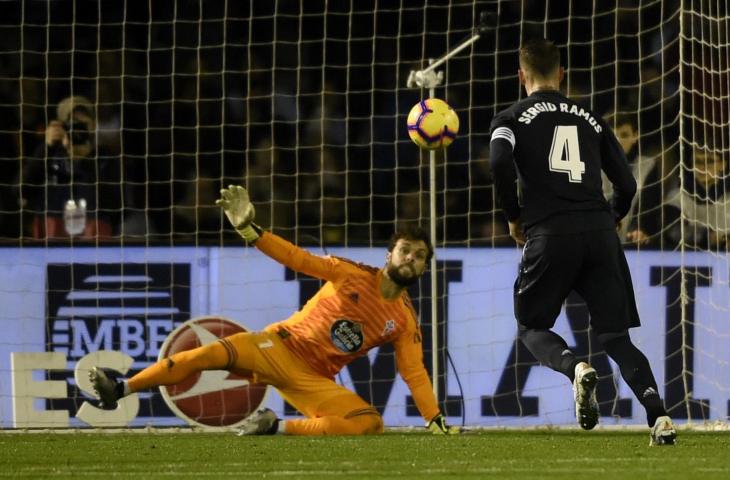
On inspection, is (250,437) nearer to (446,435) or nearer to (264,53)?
(446,435)

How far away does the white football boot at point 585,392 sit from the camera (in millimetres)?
5719

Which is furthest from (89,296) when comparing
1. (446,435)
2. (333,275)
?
(446,435)

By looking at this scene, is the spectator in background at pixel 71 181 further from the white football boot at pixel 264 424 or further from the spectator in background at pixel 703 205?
the spectator in background at pixel 703 205

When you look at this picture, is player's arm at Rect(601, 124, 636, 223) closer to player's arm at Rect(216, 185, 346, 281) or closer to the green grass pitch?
the green grass pitch

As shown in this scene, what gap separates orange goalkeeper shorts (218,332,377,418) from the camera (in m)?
7.75

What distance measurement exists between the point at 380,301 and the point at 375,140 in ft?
10.9

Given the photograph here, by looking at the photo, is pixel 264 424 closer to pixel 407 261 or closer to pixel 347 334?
pixel 347 334

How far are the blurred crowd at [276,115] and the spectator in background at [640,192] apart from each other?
0.03 metres

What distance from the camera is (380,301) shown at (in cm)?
776

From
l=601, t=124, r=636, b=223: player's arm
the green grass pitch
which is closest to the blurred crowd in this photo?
the green grass pitch

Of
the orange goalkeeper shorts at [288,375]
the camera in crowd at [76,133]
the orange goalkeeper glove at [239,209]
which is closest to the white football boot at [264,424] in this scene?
the orange goalkeeper shorts at [288,375]

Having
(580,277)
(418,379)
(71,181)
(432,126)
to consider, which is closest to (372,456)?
(580,277)

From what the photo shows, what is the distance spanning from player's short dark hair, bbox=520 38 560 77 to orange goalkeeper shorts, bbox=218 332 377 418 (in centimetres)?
233

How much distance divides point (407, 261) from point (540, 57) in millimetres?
1835
